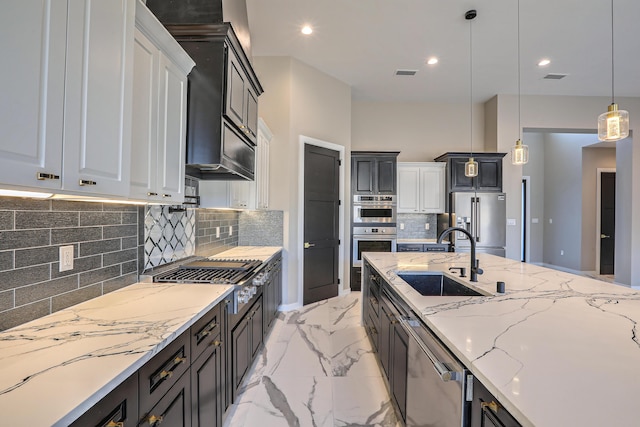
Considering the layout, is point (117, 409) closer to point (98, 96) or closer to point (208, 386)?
point (208, 386)

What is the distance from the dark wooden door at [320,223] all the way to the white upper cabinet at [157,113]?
8.56 feet

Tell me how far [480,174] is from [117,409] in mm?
5610

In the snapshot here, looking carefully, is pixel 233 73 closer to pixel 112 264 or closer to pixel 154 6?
pixel 154 6

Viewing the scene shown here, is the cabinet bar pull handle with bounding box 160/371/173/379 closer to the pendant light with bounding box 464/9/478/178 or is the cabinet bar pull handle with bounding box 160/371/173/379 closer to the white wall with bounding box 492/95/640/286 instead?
the pendant light with bounding box 464/9/478/178

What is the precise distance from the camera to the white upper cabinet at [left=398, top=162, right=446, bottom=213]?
546 cm

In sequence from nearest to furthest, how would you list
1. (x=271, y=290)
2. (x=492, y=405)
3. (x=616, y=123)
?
(x=492, y=405), (x=616, y=123), (x=271, y=290)

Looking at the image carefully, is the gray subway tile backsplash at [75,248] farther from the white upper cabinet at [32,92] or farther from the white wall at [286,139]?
the white wall at [286,139]

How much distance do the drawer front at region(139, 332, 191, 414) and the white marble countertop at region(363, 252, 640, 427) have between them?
102 cm

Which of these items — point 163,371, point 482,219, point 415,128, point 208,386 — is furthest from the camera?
point 415,128

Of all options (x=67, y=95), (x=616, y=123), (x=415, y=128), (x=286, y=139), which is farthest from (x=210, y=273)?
(x=415, y=128)

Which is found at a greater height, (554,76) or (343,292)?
(554,76)

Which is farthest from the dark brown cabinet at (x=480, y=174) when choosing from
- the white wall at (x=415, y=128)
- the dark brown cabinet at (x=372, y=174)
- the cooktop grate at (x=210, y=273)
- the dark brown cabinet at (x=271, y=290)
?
the cooktop grate at (x=210, y=273)

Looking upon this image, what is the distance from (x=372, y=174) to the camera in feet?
17.1

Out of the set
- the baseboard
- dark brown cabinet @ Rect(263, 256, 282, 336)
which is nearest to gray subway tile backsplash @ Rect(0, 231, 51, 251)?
dark brown cabinet @ Rect(263, 256, 282, 336)
